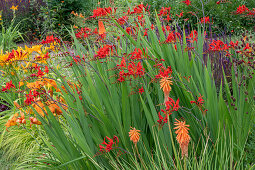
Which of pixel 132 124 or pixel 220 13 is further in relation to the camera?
pixel 220 13

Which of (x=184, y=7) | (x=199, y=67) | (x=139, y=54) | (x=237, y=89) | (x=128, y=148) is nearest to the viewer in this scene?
(x=139, y=54)

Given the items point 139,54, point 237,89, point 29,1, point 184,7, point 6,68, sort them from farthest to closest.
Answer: point 29,1, point 184,7, point 6,68, point 237,89, point 139,54

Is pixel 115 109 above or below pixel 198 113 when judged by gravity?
above

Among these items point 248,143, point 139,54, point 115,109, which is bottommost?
point 248,143

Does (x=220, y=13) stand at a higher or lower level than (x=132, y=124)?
lower

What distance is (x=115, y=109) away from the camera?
1.87 metres

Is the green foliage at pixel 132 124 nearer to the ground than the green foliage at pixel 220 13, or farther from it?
farther from it

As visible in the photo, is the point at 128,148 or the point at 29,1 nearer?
the point at 128,148

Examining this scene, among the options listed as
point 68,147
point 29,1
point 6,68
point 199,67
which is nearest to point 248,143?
point 199,67

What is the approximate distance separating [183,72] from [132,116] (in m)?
0.54

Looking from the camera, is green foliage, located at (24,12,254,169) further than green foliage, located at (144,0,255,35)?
No

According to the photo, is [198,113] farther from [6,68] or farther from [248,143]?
[6,68]

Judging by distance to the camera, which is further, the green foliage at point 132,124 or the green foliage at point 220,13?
the green foliage at point 220,13

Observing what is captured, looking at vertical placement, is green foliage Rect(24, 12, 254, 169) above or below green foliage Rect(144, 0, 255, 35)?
above
